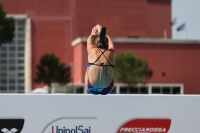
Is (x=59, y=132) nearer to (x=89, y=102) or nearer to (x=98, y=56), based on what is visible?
(x=89, y=102)

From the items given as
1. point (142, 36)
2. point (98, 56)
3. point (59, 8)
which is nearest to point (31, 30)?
point (59, 8)

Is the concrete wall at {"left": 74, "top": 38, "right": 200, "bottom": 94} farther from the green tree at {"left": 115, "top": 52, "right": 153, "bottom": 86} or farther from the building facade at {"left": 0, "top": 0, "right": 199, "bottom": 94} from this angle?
the building facade at {"left": 0, "top": 0, "right": 199, "bottom": 94}

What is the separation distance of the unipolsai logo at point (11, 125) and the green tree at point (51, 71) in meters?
46.0

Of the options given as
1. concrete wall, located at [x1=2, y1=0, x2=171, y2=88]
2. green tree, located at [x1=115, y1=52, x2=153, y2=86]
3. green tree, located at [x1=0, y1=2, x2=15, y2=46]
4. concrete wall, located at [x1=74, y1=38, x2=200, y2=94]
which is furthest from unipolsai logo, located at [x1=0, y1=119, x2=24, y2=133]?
concrete wall, located at [x1=2, y1=0, x2=171, y2=88]

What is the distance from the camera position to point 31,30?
53.8 meters

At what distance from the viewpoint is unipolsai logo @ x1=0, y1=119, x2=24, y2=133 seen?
2.82m

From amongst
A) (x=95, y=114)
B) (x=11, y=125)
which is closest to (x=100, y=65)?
(x=95, y=114)

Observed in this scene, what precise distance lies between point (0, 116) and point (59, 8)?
5181 centimetres

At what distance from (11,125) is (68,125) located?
293mm

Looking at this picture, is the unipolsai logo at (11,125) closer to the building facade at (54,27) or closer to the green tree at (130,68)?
the green tree at (130,68)

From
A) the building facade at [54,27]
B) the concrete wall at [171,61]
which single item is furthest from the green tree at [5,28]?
the concrete wall at [171,61]

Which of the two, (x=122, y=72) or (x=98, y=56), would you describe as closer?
(x=98, y=56)

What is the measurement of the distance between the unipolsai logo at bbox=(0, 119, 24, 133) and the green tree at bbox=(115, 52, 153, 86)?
41987mm

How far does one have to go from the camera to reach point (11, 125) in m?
2.83
